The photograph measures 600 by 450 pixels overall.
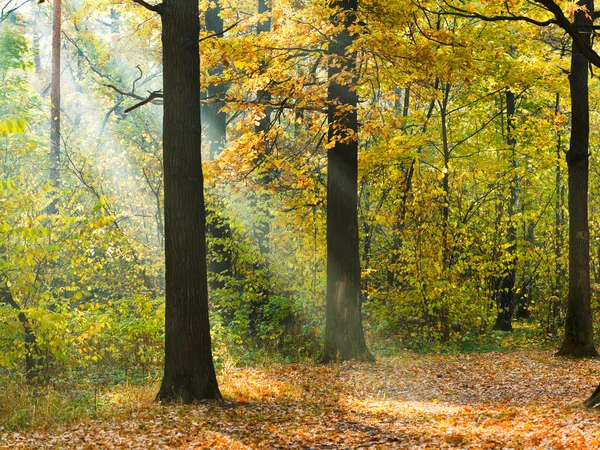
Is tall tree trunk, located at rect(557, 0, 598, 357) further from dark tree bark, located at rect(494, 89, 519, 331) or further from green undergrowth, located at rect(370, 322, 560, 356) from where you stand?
dark tree bark, located at rect(494, 89, 519, 331)

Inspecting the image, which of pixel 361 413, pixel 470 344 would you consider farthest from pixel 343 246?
pixel 470 344

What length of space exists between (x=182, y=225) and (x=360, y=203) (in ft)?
28.6

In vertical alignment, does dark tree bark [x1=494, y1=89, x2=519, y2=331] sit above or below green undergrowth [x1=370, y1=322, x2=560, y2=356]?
above

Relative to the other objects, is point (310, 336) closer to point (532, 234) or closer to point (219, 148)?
point (219, 148)

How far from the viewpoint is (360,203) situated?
54.5 ft

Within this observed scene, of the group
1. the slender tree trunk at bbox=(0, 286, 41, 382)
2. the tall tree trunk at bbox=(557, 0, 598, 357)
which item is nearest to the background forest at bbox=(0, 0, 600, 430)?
the slender tree trunk at bbox=(0, 286, 41, 382)

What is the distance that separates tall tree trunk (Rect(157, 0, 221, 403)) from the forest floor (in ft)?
1.71

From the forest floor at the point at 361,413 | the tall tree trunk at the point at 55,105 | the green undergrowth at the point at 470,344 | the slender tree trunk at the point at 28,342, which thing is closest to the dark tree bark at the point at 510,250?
the green undergrowth at the point at 470,344

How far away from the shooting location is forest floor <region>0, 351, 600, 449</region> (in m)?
6.64

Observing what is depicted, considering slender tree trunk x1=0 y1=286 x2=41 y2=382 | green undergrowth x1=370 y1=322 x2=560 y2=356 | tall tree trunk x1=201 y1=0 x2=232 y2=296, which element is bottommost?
green undergrowth x1=370 y1=322 x2=560 y2=356

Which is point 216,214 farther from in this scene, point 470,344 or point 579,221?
point 579,221

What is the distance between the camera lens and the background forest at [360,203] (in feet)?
37.2

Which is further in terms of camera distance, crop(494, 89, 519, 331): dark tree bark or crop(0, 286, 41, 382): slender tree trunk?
crop(494, 89, 519, 331): dark tree bark

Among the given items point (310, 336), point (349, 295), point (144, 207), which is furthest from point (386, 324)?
point (144, 207)
